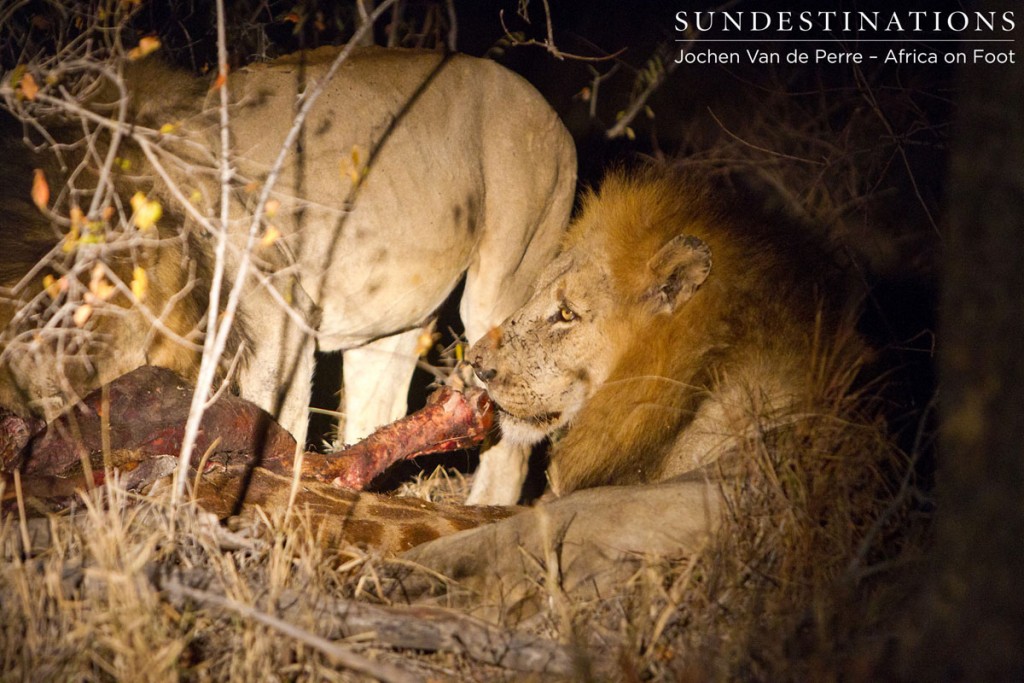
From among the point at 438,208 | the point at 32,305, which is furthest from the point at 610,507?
the point at 438,208

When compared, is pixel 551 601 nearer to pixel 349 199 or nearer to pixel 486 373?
pixel 486 373

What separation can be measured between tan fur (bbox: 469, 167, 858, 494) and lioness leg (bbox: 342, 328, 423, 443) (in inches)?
64.9

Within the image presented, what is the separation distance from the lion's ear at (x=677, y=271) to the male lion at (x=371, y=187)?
1.40 meters

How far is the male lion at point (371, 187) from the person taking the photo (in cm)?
418

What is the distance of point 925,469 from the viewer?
295 cm

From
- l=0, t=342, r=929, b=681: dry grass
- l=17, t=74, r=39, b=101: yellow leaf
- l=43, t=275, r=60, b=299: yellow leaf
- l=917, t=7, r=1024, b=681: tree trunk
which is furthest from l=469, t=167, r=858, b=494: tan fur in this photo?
l=17, t=74, r=39, b=101: yellow leaf

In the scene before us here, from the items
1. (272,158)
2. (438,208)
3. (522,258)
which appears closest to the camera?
(272,158)

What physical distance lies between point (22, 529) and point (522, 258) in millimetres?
3076

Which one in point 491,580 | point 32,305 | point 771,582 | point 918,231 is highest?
point 32,305

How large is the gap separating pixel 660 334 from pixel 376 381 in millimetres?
2462

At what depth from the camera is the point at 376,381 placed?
5.42 m

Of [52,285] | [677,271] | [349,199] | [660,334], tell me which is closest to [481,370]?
[660,334]

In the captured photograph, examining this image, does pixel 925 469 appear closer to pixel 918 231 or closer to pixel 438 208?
pixel 438 208

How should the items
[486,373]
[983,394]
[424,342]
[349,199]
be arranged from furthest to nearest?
1. [424,342]
2. [349,199]
3. [486,373]
4. [983,394]
